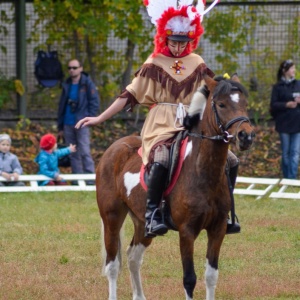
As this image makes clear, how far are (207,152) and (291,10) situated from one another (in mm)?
12219

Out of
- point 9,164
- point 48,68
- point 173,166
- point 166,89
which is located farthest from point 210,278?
point 48,68

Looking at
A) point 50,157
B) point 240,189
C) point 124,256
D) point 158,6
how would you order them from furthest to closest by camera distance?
point 50,157 → point 240,189 → point 124,256 → point 158,6

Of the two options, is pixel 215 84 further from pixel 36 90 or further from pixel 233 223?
pixel 36 90

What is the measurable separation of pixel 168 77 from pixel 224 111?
1.01 metres

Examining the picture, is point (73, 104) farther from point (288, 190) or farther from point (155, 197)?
point (155, 197)

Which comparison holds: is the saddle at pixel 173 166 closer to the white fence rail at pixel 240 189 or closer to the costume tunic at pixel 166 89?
the costume tunic at pixel 166 89

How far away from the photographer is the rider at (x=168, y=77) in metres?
7.77

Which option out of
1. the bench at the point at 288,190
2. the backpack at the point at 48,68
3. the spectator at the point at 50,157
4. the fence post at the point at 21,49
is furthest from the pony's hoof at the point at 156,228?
the fence post at the point at 21,49

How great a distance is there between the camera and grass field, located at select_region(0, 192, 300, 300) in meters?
8.41

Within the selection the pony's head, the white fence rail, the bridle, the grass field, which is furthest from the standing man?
the bridle

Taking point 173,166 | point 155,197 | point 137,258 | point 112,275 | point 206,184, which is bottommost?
point 112,275

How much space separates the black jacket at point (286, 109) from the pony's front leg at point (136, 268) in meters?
7.59

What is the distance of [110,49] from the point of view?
1873cm

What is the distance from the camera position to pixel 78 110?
15742 millimetres
